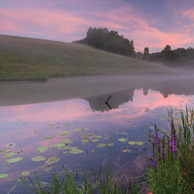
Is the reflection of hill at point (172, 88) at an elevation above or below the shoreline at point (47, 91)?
above

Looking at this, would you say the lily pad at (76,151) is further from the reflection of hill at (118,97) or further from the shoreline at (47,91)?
the shoreline at (47,91)

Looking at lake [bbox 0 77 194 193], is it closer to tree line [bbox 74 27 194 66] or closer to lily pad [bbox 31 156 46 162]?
lily pad [bbox 31 156 46 162]

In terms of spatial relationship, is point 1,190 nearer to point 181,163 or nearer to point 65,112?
point 181,163

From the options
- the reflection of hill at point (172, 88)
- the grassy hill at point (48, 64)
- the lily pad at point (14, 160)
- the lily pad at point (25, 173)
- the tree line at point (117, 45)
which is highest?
the tree line at point (117, 45)

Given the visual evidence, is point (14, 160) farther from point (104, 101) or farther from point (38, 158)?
point (104, 101)

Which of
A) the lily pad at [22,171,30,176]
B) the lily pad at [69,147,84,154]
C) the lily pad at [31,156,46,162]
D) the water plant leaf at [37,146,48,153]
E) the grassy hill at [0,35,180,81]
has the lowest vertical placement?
the lily pad at [22,171,30,176]

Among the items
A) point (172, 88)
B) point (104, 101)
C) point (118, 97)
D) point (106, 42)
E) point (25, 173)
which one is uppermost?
point (106, 42)

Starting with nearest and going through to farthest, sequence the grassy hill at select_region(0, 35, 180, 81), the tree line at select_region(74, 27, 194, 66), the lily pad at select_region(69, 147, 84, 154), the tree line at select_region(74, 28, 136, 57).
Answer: the lily pad at select_region(69, 147, 84, 154), the grassy hill at select_region(0, 35, 180, 81), the tree line at select_region(74, 28, 136, 57), the tree line at select_region(74, 27, 194, 66)

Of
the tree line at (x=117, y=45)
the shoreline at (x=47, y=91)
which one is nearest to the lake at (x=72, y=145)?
the shoreline at (x=47, y=91)

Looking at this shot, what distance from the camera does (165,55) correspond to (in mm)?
96562

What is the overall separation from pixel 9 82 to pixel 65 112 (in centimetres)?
2034

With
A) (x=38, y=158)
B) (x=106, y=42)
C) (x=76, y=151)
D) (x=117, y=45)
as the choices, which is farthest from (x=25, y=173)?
(x=106, y=42)

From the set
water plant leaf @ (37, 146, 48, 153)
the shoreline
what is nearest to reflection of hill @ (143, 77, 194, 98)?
the shoreline

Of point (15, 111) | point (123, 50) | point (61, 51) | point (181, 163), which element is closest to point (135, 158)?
point (181, 163)
